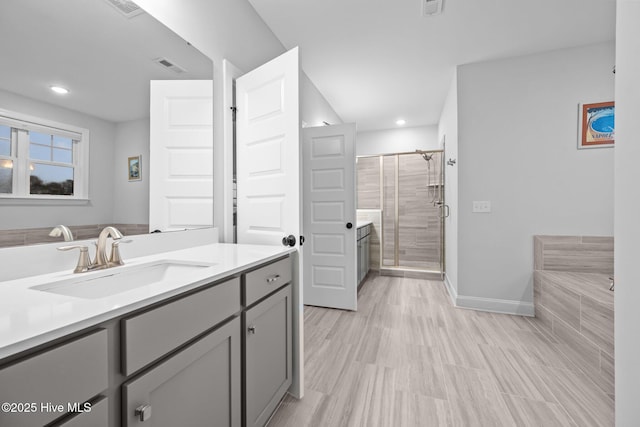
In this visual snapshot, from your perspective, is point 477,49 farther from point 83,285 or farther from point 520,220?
point 83,285

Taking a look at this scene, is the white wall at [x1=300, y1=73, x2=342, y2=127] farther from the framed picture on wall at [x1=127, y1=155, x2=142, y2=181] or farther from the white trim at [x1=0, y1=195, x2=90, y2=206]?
the white trim at [x1=0, y1=195, x2=90, y2=206]

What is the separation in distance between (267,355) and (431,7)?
2674 mm

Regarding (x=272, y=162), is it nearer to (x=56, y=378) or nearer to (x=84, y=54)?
(x=84, y=54)

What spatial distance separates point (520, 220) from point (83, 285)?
3.45 m

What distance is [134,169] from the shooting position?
131 centimetres

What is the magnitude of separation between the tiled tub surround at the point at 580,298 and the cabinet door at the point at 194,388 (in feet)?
6.93

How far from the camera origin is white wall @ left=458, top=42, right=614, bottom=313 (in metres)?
2.67

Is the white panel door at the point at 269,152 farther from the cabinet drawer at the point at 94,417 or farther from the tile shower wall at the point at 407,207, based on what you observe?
the tile shower wall at the point at 407,207

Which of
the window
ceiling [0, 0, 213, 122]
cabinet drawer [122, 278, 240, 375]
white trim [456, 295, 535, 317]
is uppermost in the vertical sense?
ceiling [0, 0, 213, 122]

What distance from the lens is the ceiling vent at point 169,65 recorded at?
56.5 inches

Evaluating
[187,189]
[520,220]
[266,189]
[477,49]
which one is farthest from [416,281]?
[187,189]

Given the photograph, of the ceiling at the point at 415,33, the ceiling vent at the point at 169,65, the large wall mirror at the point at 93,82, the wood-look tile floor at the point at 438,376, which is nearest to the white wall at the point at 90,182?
the large wall mirror at the point at 93,82

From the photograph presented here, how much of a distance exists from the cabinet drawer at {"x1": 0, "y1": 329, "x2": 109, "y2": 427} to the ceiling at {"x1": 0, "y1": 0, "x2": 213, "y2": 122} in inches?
36.7

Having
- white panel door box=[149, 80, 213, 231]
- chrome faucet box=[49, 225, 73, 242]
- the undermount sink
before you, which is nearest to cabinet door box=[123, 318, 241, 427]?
the undermount sink
